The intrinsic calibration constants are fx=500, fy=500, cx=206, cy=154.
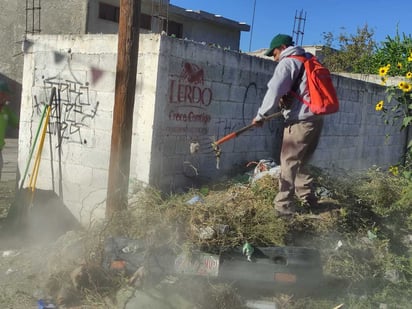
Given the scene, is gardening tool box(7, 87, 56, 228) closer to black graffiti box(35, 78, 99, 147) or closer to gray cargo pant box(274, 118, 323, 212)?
black graffiti box(35, 78, 99, 147)

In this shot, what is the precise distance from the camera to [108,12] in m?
16.6

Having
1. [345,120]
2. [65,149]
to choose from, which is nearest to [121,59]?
[65,149]

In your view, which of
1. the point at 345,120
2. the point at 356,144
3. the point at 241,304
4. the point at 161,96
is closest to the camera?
the point at 241,304

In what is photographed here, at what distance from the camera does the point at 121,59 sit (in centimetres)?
481

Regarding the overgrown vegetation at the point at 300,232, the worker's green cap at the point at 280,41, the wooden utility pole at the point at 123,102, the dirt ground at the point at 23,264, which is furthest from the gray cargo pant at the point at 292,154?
the dirt ground at the point at 23,264

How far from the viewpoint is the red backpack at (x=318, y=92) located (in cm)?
467

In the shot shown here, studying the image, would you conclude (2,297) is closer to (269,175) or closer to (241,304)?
(241,304)

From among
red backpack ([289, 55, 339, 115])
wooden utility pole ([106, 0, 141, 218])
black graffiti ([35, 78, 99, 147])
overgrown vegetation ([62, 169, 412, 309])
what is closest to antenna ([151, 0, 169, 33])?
black graffiti ([35, 78, 99, 147])

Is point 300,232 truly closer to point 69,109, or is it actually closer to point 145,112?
point 145,112

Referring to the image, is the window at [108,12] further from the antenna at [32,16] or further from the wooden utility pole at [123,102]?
the wooden utility pole at [123,102]

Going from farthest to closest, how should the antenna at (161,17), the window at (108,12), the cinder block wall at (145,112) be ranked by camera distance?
the window at (108,12), the antenna at (161,17), the cinder block wall at (145,112)

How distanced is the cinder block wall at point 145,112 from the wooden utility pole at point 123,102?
262mm

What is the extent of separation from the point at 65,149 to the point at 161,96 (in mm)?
1626

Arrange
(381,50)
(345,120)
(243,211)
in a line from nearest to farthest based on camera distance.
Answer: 1. (243,211)
2. (345,120)
3. (381,50)
